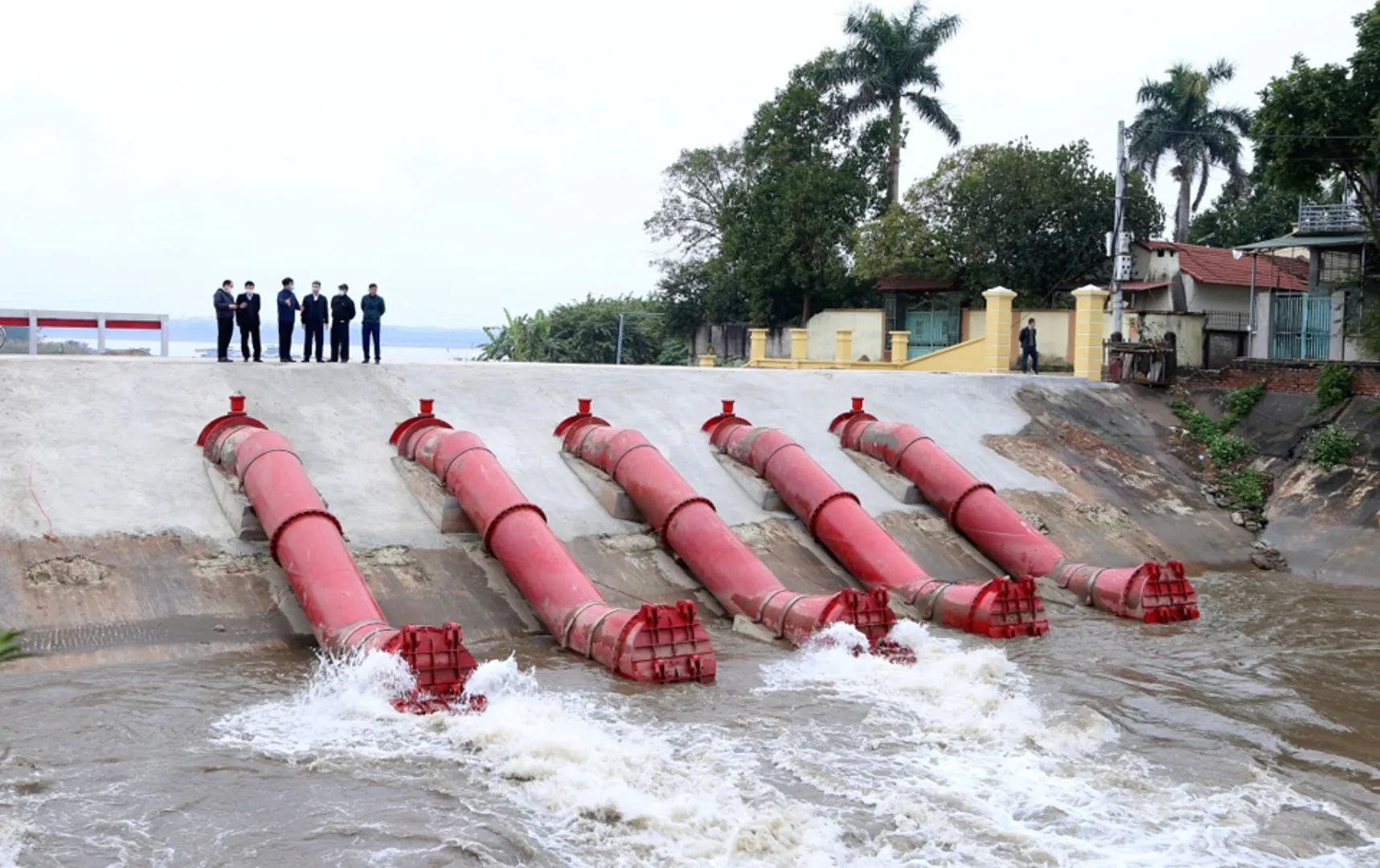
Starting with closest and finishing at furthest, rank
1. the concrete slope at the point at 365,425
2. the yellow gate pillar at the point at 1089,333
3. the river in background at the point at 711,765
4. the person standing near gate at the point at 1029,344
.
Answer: the river in background at the point at 711,765
the concrete slope at the point at 365,425
the yellow gate pillar at the point at 1089,333
the person standing near gate at the point at 1029,344

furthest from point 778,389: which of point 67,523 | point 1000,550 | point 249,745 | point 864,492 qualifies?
point 249,745

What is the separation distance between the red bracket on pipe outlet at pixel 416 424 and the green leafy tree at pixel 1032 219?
2232 cm

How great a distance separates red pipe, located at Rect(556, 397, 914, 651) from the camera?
40.3 feet

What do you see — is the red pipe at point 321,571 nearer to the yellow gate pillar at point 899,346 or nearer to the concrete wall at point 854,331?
the yellow gate pillar at point 899,346

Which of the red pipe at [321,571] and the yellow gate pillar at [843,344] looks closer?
the red pipe at [321,571]

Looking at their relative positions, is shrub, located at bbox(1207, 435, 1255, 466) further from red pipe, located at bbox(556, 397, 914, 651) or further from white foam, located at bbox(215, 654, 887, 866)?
white foam, located at bbox(215, 654, 887, 866)

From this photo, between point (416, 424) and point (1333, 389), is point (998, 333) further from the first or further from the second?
point (416, 424)

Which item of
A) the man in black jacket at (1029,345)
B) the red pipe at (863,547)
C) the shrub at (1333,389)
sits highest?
the man in black jacket at (1029,345)

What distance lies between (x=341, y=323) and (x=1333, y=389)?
16.0 metres

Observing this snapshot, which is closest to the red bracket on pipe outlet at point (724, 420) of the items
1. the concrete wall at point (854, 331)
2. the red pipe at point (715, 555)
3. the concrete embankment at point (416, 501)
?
the concrete embankment at point (416, 501)

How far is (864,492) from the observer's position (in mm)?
17156

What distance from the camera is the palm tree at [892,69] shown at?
37.8 meters

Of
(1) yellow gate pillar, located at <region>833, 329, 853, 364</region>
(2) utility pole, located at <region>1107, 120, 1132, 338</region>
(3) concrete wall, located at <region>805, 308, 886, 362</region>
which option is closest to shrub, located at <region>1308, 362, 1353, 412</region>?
(2) utility pole, located at <region>1107, 120, 1132, 338</region>

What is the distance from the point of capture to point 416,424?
1503 cm
